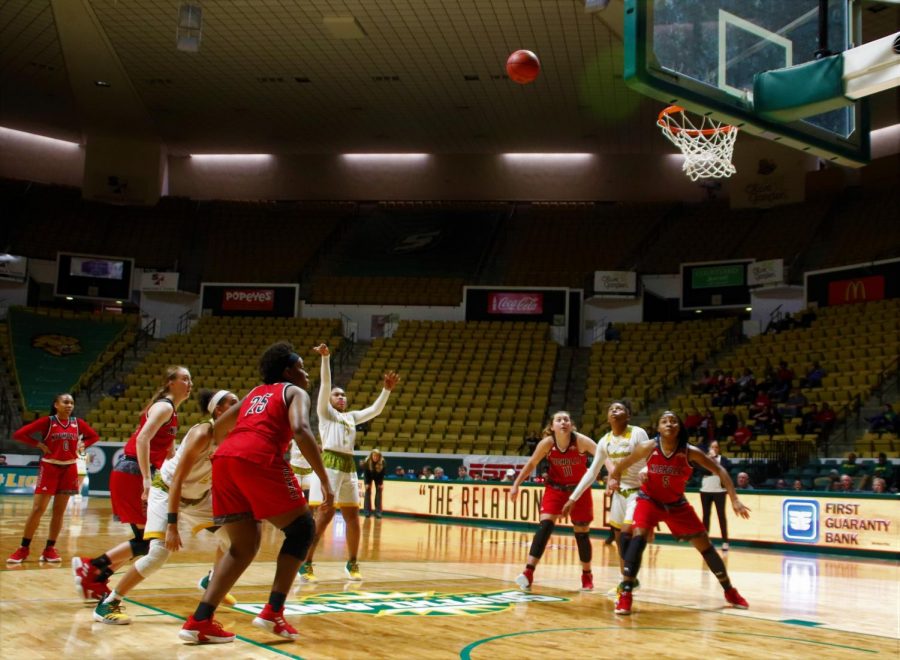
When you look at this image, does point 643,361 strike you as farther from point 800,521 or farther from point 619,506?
point 619,506

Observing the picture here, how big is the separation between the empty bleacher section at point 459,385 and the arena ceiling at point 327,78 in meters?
7.95

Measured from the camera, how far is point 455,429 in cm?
2773

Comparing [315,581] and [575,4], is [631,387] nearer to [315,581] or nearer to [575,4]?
[575,4]

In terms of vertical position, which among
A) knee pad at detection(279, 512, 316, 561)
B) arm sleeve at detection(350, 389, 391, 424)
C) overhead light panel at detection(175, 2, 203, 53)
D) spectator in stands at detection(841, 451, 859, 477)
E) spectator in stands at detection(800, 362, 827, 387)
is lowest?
knee pad at detection(279, 512, 316, 561)

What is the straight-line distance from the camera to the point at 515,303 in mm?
35250

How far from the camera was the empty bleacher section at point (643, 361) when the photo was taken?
1105 inches

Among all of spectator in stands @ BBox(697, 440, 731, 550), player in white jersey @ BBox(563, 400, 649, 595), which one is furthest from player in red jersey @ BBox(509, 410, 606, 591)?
spectator in stands @ BBox(697, 440, 731, 550)

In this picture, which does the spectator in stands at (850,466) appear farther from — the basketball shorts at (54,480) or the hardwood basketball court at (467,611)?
the basketball shorts at (54,480)

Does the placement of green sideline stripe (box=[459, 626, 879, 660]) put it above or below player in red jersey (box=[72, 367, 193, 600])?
below

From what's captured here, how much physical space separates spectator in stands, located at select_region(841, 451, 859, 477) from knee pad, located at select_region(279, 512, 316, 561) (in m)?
15.7

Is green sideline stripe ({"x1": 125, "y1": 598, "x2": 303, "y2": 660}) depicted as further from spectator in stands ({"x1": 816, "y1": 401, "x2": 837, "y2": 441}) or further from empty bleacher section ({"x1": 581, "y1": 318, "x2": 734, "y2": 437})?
empty bleacher section ({"x1": 581, "y1": 318, "x2": 734, "y2": 437})

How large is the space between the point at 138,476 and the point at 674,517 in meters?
4.94

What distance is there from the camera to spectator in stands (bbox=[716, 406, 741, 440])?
2364 cm

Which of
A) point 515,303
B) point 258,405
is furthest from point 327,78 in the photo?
point 258,405
